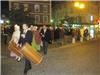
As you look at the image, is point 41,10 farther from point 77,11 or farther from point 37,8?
point 77,11

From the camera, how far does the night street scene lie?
14.1 meters

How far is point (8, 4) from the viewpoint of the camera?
83125 mm

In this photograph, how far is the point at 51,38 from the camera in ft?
102

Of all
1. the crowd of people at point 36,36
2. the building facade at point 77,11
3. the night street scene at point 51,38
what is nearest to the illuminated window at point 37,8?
the night street scene at point 51,38

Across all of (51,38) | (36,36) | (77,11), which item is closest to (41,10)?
(77,11)

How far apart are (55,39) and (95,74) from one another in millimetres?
25169

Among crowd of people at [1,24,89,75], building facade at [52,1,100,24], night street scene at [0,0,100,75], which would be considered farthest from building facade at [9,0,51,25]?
crowd of people at [1,24,89,75]

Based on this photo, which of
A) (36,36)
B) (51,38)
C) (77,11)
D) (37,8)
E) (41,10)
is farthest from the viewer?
(41,10)

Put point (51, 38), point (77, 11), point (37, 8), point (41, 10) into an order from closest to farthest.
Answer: point (51, 38) < point (77, 11) < point (37, 8) < point (41, 10)

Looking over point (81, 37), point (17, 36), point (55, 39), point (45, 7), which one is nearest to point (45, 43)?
point (17, 36)

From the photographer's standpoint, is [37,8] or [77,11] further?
[37,8]

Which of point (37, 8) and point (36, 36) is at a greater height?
point (37, 8)

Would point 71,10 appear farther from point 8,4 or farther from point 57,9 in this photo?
point 8,4

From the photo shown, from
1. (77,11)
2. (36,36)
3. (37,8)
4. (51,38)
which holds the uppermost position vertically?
(37,8)
